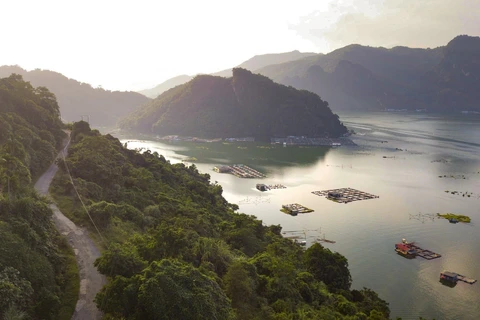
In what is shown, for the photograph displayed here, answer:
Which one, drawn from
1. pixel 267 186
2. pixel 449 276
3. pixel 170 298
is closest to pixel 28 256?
pixel 170 298

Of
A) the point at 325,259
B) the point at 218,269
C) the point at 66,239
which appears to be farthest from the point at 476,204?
the point at 66,239

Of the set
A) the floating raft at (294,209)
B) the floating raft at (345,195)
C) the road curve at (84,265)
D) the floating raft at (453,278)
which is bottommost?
the floating raft at (453,278)

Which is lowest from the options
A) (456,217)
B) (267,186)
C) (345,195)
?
(456,217)

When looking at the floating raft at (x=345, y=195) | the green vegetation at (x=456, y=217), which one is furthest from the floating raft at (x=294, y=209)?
the green vegetation at (x=456, y=217)

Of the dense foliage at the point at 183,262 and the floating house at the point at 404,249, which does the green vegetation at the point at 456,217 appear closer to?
the floating house at the point at 404,249

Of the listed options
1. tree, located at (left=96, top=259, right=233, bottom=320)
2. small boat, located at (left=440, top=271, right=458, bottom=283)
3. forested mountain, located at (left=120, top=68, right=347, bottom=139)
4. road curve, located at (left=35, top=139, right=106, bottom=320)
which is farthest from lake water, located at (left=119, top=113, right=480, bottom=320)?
forested mountain, located at (left=120, top=68, right=347, bottom=139)

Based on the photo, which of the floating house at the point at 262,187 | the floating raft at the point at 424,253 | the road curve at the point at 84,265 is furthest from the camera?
the floating house at the point at 262,187

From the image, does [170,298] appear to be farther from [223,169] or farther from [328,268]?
[223,169]

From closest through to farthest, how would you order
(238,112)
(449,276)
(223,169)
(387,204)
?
1. (449,276)
2. (387,204)
3. (223,169)
4. (238,112)
